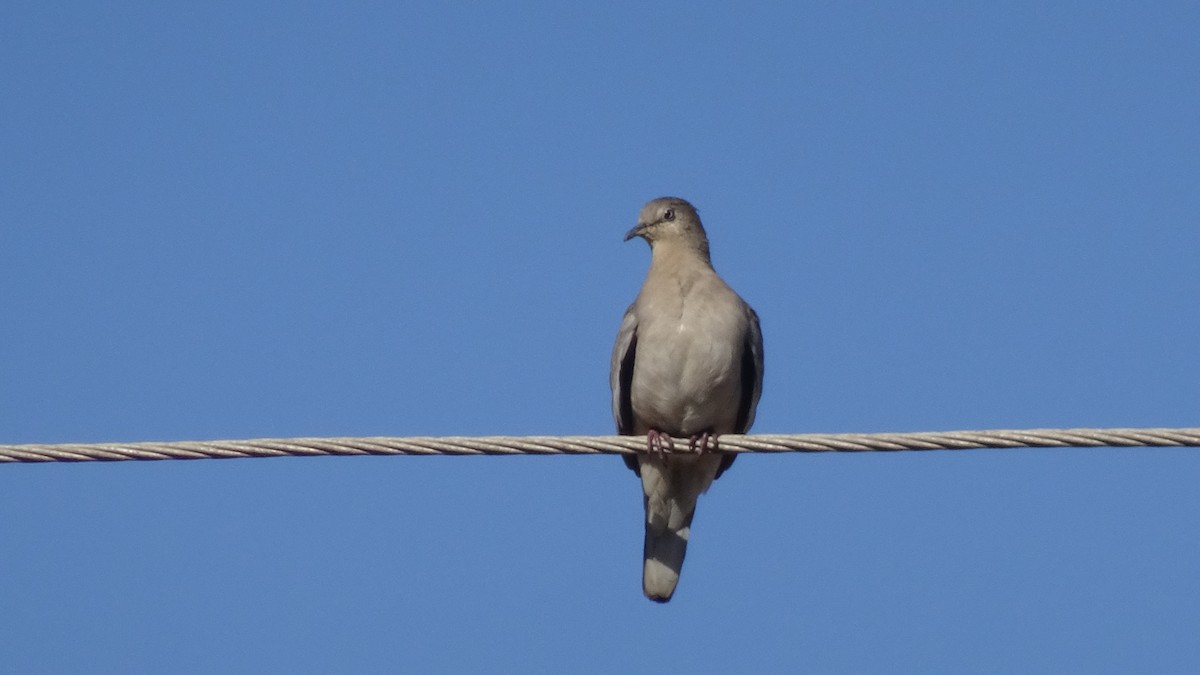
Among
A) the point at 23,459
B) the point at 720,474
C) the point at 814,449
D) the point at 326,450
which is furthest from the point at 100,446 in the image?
the point at 720,474

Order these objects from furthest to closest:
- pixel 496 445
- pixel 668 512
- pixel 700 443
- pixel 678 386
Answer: pixel 668 512 → pixel 678 386 → pixel 700 443 → pixel 496 445

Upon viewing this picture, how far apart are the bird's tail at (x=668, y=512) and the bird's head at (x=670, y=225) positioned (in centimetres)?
146

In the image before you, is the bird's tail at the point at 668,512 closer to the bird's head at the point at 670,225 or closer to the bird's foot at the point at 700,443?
the bird's foot at the point at 700,443

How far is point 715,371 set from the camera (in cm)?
912

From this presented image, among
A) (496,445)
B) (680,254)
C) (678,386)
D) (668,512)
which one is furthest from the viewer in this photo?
(680,254)

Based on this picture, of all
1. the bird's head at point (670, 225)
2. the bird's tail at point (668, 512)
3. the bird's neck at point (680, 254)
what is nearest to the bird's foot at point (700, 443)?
the bird's tail at point (668, 512)

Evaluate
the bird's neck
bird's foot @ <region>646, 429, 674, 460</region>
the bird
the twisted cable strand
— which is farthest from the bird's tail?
the twisted cable strand

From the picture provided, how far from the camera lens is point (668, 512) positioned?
9664mm

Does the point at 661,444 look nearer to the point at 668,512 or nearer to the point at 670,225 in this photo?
the point at 668,512

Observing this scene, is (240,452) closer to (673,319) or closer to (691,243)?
(673,319)

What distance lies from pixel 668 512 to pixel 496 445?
10.1ft

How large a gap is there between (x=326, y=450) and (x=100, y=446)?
2.82ft

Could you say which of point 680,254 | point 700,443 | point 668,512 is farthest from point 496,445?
point 680,254

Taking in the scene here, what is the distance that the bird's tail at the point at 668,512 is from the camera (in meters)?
9.50
